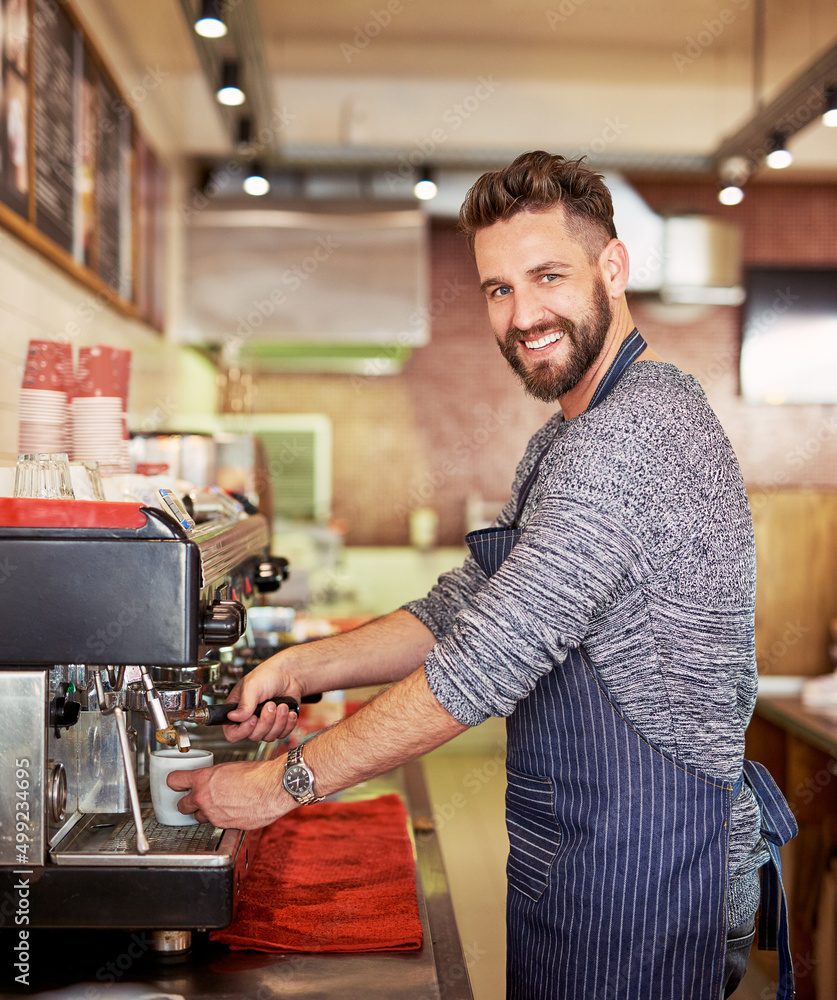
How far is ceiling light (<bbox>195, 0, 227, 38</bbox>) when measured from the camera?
2.62m

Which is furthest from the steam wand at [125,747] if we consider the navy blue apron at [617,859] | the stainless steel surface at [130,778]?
the navy blue apron at [617,859]

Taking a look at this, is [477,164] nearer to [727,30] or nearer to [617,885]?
[727,30]

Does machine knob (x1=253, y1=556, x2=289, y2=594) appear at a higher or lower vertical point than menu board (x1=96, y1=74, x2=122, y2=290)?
lower

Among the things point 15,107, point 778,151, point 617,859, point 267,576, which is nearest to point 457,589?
point 267,576

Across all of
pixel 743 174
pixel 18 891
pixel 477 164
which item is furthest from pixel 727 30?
pixel 18 891

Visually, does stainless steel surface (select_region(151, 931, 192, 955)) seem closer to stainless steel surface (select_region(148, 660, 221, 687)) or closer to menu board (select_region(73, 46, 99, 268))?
stainless steel surface (select_region(148, 660, 221, 687))

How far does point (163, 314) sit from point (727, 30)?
2648mm

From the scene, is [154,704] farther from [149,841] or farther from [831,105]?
[831,105]

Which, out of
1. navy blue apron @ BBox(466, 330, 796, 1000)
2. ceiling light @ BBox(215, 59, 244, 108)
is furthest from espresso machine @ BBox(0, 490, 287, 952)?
ceiling light @ BBox(215, 59, 244, 108)

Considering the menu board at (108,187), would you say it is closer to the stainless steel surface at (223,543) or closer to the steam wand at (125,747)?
the stainless steel surface at (223,543)

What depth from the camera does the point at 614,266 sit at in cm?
143

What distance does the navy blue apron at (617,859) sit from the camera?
4.05 ft

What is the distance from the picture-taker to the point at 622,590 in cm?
121

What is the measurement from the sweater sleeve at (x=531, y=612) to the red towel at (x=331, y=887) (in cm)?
37
